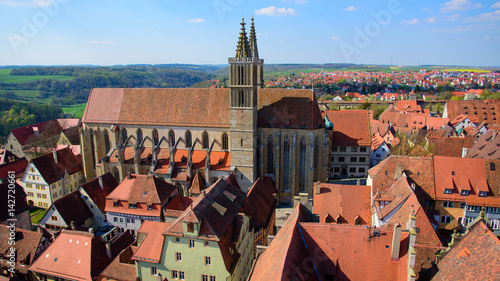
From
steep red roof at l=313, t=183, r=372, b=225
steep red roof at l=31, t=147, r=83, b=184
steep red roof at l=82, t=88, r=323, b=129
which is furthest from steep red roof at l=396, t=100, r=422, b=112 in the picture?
steep red roof at l=31, t=147, r=83, b=184

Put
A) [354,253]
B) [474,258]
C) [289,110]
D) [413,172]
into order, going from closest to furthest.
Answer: [474,258]
[354,253]
[413,172]
[289,110]

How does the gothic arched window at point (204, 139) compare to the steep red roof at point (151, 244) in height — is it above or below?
above

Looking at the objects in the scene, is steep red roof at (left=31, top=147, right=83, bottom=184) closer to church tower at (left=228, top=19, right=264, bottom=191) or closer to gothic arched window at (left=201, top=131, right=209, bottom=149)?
gothic arched window at (left=201, top=131, right=209, bottom=149)

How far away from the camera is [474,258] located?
16.5 m

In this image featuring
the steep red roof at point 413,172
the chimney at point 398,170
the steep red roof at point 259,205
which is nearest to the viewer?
the chimney at point 398,170

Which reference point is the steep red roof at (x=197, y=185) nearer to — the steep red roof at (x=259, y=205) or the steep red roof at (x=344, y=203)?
the steep red roof at (x=259, y=205)

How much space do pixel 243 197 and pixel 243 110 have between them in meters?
14.3

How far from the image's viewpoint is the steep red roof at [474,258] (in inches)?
607

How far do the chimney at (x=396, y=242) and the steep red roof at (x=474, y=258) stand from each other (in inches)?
85.2

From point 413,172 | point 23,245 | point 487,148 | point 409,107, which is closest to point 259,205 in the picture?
point 413,172

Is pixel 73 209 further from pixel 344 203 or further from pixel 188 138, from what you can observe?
pixel 344 203

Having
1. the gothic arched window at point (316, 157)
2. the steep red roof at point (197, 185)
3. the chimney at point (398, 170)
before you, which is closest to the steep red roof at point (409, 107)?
the gothic arched window at point (316, 157)

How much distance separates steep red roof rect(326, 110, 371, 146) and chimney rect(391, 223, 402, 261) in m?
37.9

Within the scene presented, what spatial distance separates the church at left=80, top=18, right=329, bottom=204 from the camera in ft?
140
